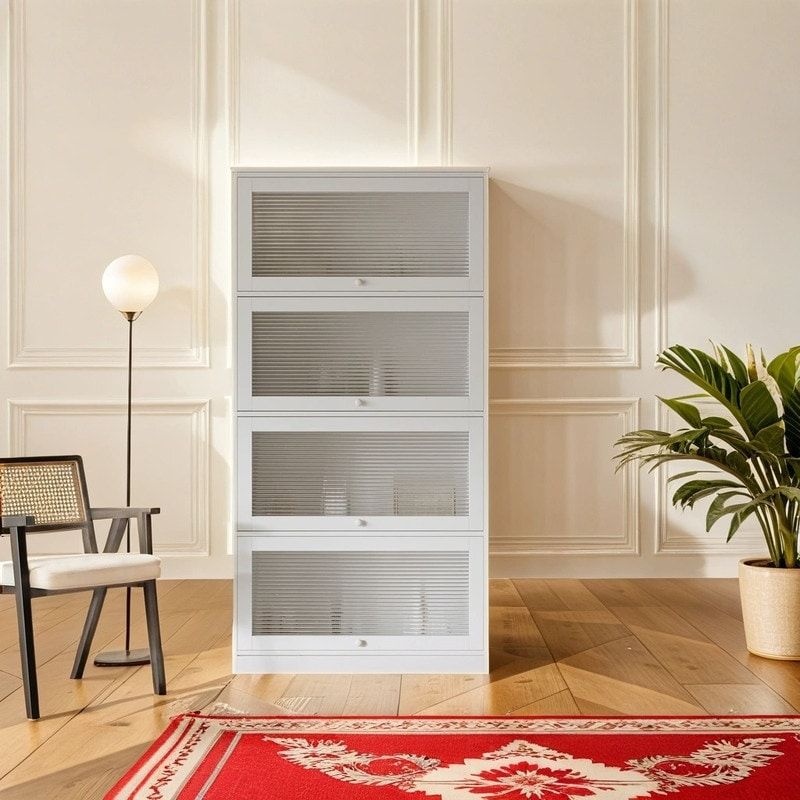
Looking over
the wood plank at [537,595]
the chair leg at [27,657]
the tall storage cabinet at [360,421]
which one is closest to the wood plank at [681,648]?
the wood plank at [537,595]

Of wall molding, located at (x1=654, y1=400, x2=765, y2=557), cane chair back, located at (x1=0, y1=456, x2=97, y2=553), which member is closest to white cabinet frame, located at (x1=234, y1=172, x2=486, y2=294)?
cane chair back, located at (x1=0, y1=456, x2=97, y2=553)

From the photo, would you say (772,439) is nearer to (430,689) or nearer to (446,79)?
(430,689)

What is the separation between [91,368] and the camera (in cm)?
465

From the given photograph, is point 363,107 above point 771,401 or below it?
above

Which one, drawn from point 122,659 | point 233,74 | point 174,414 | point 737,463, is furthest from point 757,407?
point 233,74

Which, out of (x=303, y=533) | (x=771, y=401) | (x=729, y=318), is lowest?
(x=303, y=533)

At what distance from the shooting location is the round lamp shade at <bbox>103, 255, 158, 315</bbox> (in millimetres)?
4047

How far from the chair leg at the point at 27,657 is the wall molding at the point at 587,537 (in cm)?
246

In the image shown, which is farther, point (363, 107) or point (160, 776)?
point (363, 107)

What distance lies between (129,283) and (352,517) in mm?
1616

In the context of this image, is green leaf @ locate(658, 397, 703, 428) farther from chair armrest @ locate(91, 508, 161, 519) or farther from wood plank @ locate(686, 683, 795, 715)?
chair armrest @ locate(91, 508, 161, 519)

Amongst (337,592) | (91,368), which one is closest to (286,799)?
(337,592)

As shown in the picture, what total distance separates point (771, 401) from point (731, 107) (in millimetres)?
2114

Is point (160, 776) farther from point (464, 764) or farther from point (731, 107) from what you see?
point (731, 107)
